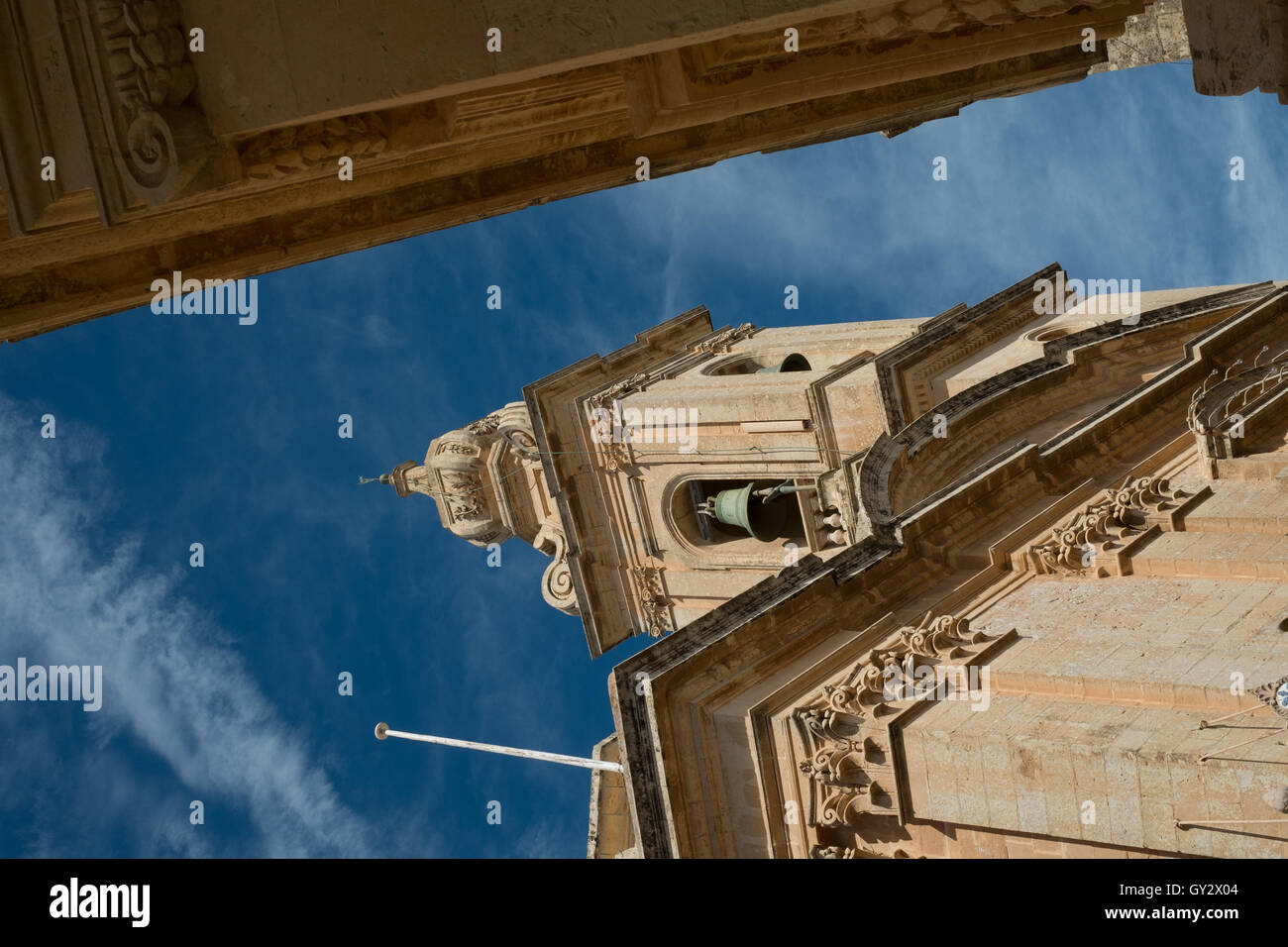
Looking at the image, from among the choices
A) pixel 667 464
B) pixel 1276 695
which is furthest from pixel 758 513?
pixel 1276 695

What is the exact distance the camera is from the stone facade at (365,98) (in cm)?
535

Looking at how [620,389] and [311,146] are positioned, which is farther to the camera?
[620,389]

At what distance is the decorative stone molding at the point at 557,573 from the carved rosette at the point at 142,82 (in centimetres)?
2097

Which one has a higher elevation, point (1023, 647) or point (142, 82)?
point (142, 82)

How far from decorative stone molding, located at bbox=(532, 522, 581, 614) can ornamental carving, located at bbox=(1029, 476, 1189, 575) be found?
15223 millimetres

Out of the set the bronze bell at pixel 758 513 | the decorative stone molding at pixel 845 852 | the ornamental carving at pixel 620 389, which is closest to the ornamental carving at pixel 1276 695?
the decorative stone molding at pixel 845 852

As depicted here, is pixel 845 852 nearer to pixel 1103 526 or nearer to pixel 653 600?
pixel 1103 526

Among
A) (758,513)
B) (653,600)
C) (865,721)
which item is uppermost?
(865,721)

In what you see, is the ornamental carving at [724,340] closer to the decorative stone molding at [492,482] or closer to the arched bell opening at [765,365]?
the arched bell opening at [765,365]

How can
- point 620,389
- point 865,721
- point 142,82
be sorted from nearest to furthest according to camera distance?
point 142,82, point 865,721, point 620,389

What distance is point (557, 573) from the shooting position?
88.8ft

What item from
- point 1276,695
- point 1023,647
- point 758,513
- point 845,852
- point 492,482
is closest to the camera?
point 1276,695

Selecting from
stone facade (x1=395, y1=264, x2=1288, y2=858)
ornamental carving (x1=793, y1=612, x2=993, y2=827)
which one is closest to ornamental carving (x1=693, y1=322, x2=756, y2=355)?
stone facade (x1=395, y1=264, x2=1288, y2=858)

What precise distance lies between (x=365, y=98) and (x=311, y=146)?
708 millimetres
